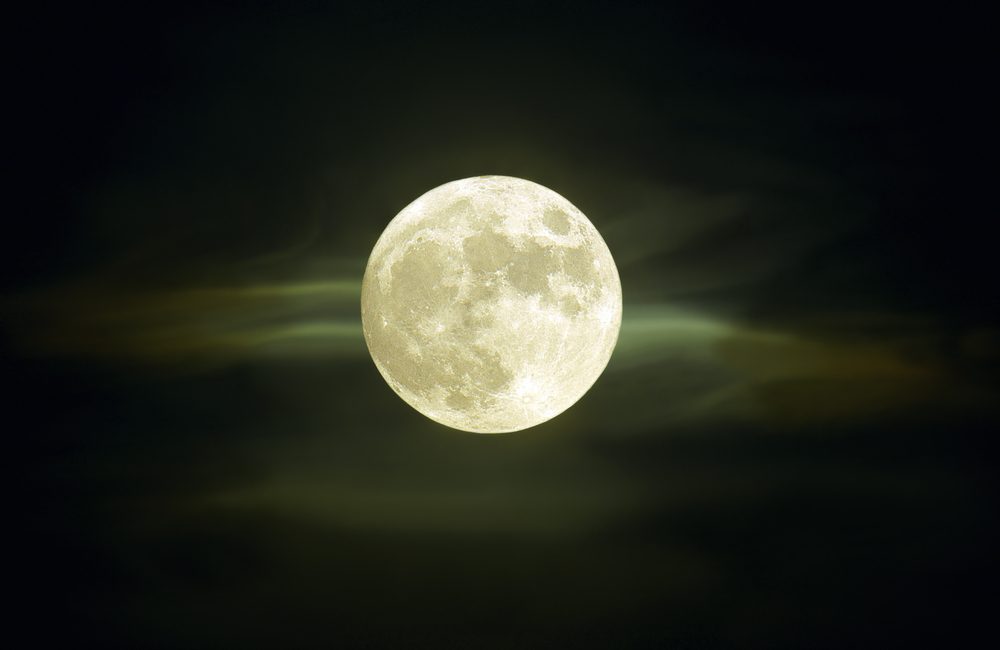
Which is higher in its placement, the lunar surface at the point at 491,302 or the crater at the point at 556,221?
the crater at the point at 556,221

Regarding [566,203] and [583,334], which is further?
[566,203]

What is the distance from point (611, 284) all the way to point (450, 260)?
49 cm

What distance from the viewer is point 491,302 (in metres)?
1.39

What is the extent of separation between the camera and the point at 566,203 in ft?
5.31

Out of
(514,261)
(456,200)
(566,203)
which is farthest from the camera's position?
(566,203)

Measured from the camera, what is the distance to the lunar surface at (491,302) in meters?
1.41

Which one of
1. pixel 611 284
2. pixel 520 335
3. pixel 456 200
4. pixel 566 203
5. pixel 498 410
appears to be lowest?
pixel 498 410

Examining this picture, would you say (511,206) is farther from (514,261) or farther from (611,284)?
(611,284)

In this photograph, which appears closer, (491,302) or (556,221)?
(491,302)

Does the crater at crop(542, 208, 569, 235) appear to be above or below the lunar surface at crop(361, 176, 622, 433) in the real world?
above

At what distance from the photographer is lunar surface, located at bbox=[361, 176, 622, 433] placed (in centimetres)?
141

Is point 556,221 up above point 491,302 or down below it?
above

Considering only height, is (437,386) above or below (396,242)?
below

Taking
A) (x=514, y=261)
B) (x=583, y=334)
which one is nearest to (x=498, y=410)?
(x=583, y=334)
